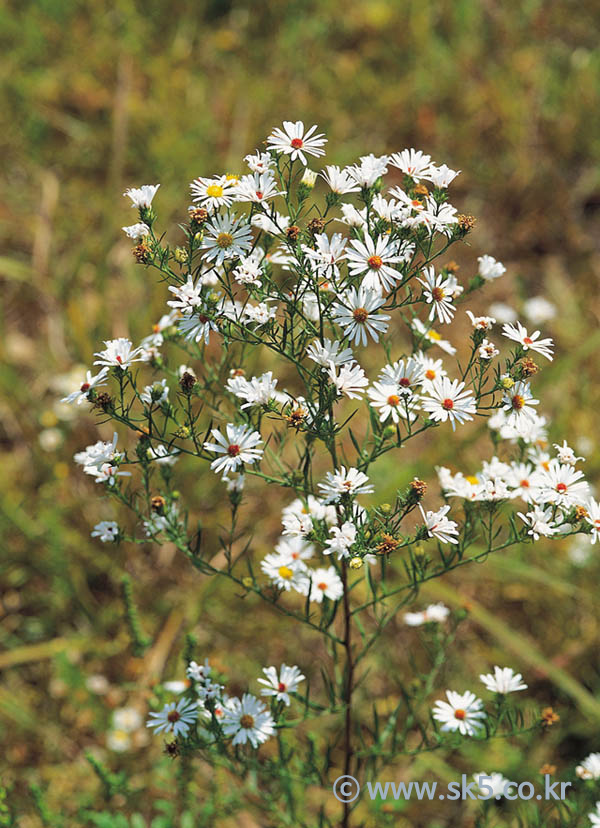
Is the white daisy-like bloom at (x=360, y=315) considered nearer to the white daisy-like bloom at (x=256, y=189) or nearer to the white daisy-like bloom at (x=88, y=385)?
the white daisy-like bloom at (x=256, y=189)

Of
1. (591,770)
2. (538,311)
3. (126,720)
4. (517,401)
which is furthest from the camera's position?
(538,311)

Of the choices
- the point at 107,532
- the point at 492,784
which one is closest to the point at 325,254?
the point at 107,532

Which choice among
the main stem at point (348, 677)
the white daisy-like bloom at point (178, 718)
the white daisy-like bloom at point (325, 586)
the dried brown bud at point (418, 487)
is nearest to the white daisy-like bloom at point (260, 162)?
the dried brown bud at point (418, 487)

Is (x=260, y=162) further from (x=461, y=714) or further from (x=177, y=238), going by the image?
(x=177, y=238)

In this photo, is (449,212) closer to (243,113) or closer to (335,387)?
(335,387)

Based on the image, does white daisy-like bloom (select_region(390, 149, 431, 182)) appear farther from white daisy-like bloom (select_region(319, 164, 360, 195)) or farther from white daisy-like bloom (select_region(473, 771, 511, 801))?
white daisy-like bloom (select_region(473, 771, 511, 801))

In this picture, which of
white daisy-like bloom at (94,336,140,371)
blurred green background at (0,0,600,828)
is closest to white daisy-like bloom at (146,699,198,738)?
blurred green background at (0,0,600,828)
